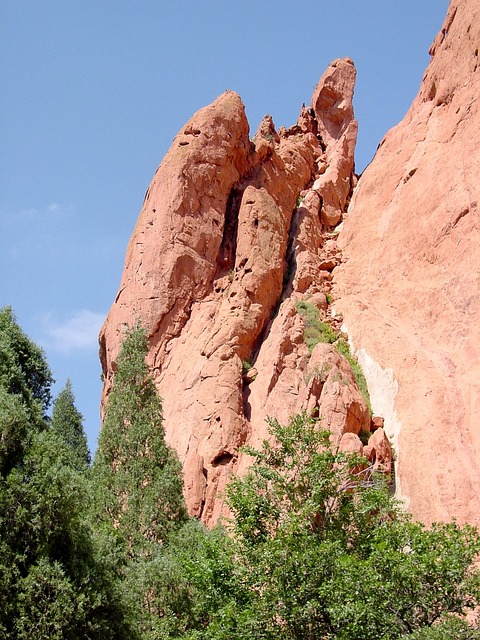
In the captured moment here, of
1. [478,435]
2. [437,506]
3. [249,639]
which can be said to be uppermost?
[478,435]

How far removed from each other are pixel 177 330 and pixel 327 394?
783 centimetres

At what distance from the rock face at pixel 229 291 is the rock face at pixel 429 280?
61.8 inches

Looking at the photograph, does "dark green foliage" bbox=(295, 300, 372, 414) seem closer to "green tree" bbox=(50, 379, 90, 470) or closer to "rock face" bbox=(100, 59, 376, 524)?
"rock face" bbox=(100, 59, 376, 524)

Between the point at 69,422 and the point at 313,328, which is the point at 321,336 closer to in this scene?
the point at 313,328

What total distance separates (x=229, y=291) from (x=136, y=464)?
943cm

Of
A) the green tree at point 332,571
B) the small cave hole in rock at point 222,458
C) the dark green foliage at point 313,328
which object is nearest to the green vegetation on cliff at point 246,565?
the green tree at point 332,571

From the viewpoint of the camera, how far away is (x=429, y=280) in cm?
3120

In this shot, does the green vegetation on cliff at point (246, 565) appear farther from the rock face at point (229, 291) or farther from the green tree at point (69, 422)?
the green tree at point (69, 422)

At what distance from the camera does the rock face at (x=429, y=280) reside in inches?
1003

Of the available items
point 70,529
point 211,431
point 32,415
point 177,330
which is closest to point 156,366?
point 177,330

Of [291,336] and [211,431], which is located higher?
[291,336]

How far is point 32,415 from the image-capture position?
20.3 meters

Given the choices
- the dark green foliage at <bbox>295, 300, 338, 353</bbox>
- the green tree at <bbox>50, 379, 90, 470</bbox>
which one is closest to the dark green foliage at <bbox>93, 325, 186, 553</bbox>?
the dark green foliage at <bbox>295, 300, 338, 353</bbox>

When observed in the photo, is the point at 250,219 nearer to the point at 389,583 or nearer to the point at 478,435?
the point at 478,435
